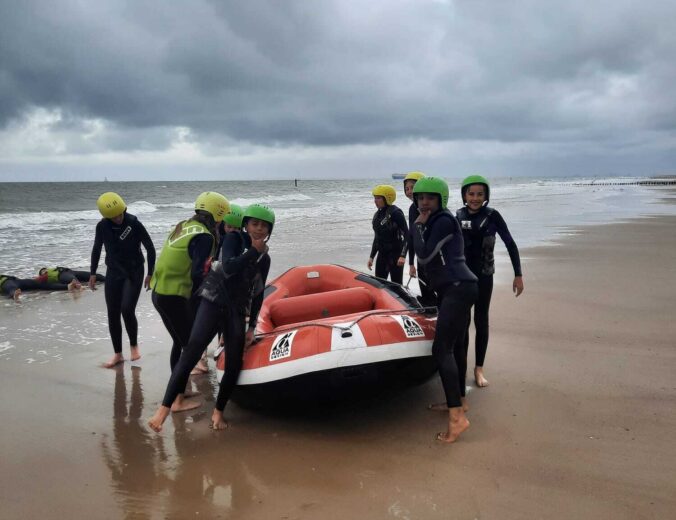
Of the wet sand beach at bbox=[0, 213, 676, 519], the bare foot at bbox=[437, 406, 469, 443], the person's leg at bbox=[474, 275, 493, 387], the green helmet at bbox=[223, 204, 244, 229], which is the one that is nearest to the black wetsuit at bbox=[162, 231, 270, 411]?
the wet sand beach at bbox=[0, 213, 676, 519]

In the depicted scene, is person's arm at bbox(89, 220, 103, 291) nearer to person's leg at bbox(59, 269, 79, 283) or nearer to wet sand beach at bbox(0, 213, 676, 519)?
wet sand beach at bbox(0, 213, 676, 519)

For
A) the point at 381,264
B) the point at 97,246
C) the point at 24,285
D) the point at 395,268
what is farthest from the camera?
the point at 24,285

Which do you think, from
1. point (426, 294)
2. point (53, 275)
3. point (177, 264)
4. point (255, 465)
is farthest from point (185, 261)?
point (53, 275)

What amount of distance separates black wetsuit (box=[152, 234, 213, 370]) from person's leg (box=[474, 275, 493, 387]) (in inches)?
79.1

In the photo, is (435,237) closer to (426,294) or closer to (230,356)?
(426,294)

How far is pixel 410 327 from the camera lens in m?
3.30

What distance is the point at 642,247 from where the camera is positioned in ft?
34.1

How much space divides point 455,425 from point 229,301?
160 centimetres

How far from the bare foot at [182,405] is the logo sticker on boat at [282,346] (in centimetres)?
88

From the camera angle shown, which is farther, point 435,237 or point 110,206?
point 110,206

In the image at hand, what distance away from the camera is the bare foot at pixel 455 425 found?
3.01 metres

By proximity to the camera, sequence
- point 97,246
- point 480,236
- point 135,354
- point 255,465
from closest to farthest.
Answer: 1. point 255,465
2. point 480,236
3. point 135,354
4. point 97,246

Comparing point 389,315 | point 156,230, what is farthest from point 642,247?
point 156,230

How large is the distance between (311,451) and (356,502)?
0.56 meters
